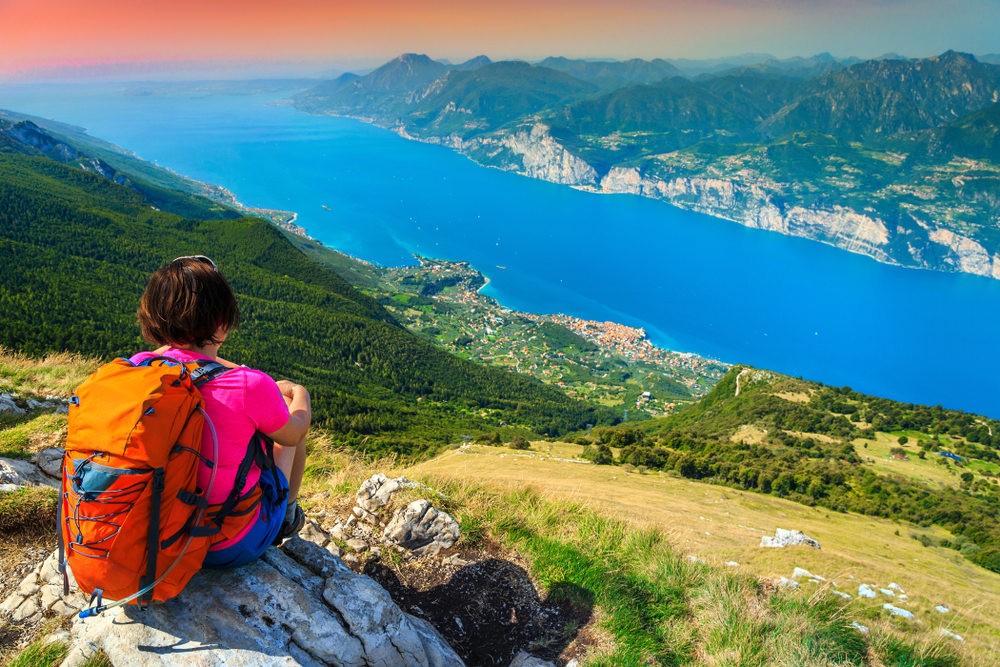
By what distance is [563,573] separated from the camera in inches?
167

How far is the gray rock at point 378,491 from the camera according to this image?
196 inches

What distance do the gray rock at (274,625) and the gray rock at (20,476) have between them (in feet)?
A: 6.35

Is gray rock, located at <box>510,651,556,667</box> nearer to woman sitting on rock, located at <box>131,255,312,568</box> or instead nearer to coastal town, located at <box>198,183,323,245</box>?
woman sitting on rock, located at <box>131,255,312,568</box>

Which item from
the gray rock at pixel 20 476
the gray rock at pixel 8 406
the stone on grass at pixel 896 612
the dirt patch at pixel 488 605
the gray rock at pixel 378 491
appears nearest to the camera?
the dirt patch at pixel 488 605

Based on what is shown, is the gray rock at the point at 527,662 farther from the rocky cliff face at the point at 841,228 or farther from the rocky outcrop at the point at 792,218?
the rocky outcrop at the point at 792,218

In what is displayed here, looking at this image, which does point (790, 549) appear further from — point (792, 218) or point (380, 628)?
point (792, 218)

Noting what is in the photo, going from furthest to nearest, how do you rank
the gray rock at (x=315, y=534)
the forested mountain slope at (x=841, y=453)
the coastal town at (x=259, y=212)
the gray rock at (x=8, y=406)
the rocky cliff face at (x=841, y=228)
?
1. the rocky cliff face at (x=841, y=228)
2. the coastal town at (x=259, y=212)
3. the forested mountain slope at (x=841, y=453)
4. the gray rock at (x=8, y=406)
5. the gray rock at (x=315, y=534)

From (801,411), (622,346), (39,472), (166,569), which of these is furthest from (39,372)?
(622,346)

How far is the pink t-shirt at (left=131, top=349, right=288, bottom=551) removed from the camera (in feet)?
8.09

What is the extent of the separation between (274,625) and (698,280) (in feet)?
435

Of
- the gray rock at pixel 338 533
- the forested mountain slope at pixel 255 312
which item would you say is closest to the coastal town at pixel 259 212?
the forested mountain slope at pixel 255 312

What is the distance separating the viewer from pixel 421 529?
461 cm

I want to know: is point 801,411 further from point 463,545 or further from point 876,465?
point 463,545

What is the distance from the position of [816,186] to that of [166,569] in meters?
230
